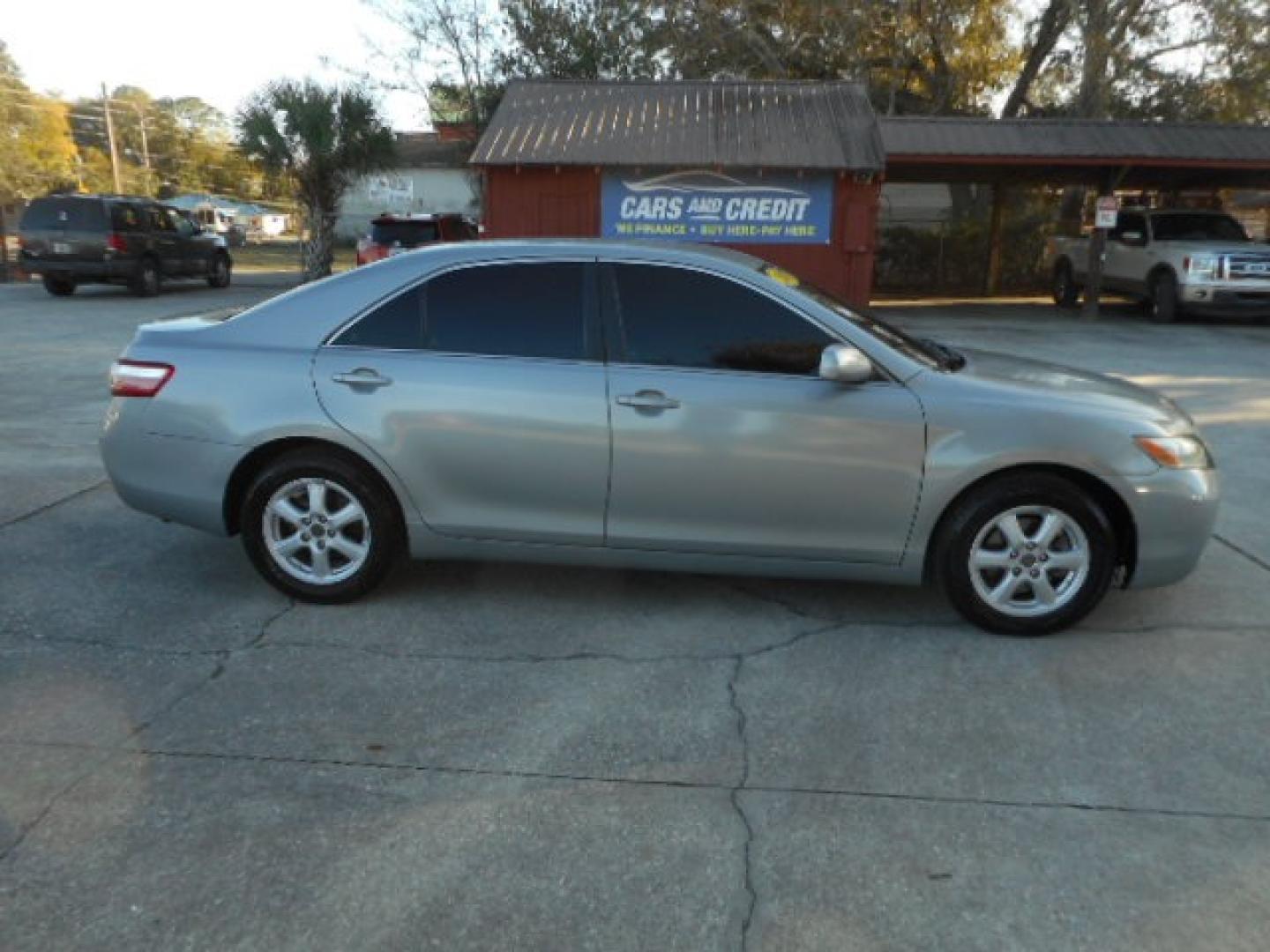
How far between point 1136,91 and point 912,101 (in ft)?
18.1

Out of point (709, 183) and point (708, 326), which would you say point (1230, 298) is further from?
point (708, 326)

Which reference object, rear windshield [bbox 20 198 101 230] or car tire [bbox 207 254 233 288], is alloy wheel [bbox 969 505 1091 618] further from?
car tire [bbox 207 254 233 288]

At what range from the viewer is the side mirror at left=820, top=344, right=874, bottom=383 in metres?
3.81

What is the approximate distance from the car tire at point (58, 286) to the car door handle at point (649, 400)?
18.6 meters

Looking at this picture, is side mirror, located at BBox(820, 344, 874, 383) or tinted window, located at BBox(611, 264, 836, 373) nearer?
side mirror, located at BBox(820, 344, 874, 383)

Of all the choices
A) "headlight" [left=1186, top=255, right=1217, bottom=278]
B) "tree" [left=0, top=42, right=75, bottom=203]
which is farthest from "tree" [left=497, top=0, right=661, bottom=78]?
"tree" [left=0, top=42, right=75, bottom=203]

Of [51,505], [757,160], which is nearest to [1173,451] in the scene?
[51,505]

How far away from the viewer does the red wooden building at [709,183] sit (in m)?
15.4

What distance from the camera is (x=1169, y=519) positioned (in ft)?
12.8

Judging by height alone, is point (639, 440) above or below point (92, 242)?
below

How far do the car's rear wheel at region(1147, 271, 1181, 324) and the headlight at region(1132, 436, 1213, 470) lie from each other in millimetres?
14221

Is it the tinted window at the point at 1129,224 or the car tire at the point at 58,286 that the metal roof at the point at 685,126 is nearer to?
the tinted window at the point at 1129,224

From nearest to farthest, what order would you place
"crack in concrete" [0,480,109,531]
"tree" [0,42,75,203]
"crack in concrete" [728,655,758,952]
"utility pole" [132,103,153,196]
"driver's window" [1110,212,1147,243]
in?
1. "crack in concrete" [728,655,758,952]
2. "crack in concrete" [0,480,109,531]
3. "driver's window" [1110,212,1147,243]
4. "tree" [0,42,75,203]
5. "utility pole" [132,103,153,196]

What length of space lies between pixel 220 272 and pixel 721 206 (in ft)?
40.4
